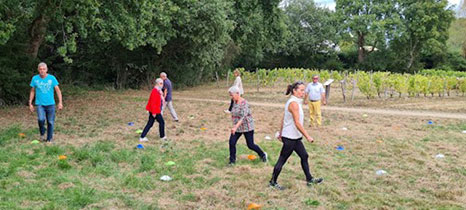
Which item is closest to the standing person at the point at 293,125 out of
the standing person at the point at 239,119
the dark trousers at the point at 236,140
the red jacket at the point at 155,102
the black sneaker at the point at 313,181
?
the black sneaker at the point at 313,181

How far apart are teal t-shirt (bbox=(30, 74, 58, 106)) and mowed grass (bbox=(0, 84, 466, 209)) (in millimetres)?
900

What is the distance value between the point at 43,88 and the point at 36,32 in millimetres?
6681

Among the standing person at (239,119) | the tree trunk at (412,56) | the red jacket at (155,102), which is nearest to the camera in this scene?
the standing person at (239,119)

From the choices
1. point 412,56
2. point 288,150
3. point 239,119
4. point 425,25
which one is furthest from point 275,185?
point 412,56

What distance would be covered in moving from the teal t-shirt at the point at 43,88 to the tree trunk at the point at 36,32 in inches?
216

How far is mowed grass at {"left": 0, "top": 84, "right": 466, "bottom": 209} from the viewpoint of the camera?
18.0ft

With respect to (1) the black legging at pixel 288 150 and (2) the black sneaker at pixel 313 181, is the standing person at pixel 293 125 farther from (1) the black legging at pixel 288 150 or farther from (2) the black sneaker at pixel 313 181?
(2) the black sneaker at pixel 313 181

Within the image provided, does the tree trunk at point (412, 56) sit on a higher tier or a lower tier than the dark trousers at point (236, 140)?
higher

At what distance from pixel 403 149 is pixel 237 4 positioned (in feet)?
55.1

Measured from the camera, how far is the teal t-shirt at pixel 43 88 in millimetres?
8430

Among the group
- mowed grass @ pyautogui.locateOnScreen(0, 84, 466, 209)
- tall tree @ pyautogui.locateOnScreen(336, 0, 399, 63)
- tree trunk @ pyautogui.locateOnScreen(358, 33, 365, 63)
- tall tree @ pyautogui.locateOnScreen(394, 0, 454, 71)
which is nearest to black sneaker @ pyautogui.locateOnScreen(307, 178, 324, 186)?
mowed grass @ pyautogui.locateOnScreen(0, 84, 466, 209)

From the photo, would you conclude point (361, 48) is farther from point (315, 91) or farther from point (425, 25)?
point (315, 91)

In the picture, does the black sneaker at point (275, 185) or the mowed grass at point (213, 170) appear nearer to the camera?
the mowed grass at point (213, 170)

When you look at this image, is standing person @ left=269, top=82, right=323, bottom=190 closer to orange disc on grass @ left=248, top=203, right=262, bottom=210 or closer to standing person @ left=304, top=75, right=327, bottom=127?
orange disc on grass @ left=248, top=203, right=262, bottom=210
